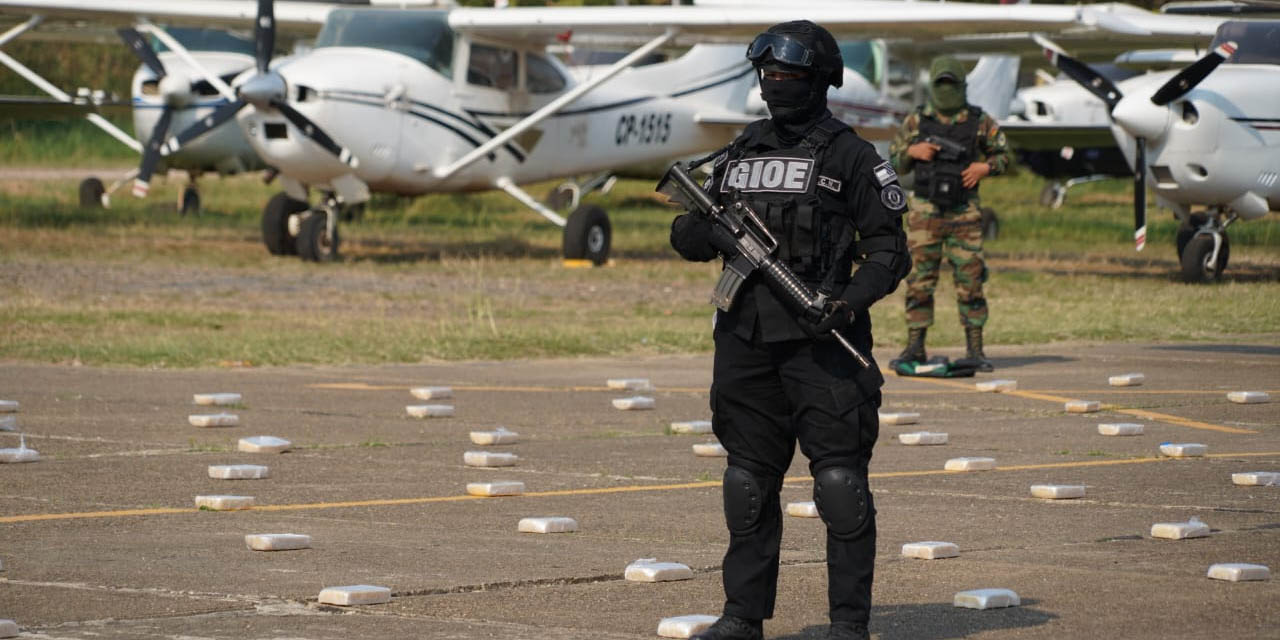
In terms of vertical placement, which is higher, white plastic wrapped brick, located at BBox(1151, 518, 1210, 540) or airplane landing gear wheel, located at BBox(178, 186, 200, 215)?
white plastic wrapped brick, located at BBox(1151, 518, 1210, 540)

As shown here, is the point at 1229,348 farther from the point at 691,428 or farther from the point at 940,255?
the point at 691,428

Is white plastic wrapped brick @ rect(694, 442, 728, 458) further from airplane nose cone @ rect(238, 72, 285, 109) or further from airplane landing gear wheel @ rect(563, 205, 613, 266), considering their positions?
airplane landing gear wheel @ rect(563, 205, 613, 266)

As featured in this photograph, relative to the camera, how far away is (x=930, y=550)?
6469mm

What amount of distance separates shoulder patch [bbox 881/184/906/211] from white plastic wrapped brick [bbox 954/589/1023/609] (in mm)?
1214

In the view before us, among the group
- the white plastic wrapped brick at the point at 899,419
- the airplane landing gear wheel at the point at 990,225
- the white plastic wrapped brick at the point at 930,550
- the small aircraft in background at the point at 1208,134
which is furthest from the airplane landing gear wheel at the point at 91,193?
the white plastic wrapped brick at the point at 930,550

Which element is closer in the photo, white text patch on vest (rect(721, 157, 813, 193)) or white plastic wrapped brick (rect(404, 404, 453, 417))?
white text patch on vest (rect(721, 157, 813, 193))

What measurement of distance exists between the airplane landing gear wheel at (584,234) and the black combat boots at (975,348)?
10.6 meters

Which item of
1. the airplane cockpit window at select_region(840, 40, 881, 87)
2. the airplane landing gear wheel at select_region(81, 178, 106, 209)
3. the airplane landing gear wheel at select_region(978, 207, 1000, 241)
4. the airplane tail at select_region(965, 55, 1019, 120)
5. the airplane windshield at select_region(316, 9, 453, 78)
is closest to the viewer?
the airplane windshield at select_region(316, 9, 453, 78)

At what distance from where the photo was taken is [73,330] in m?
15.1

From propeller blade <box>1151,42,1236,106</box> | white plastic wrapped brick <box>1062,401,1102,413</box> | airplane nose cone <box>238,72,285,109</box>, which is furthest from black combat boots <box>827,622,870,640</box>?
airplane nose cone <box>238,72,285,109</box>

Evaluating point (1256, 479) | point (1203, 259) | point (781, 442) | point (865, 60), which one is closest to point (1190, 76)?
point (1203, 259)

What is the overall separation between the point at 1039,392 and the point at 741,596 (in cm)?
745

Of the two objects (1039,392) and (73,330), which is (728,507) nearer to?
(1039,392)

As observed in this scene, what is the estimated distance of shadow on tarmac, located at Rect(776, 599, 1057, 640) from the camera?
17.4 ft
